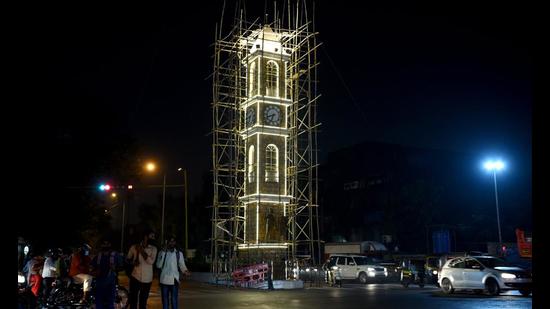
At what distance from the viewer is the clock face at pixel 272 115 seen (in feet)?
125

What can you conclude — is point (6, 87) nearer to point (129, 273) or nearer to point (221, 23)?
point (129, 273)

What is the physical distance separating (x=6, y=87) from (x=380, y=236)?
Result: 67451 millimetres

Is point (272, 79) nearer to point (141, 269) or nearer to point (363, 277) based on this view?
point (363, 277)

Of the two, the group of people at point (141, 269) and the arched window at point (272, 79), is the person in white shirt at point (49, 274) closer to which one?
the group of people at point (141, 269)

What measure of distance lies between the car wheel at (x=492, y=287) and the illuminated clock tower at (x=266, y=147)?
52.2 ft

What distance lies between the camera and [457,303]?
18953 millimetres

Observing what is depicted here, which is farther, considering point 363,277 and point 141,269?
point 363,277

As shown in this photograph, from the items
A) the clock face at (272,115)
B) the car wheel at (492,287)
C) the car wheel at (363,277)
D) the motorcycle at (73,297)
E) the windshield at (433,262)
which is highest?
the clock face at (272,115)

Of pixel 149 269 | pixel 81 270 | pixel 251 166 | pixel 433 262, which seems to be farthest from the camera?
pixel 251 166

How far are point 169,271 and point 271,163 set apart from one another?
25812mm

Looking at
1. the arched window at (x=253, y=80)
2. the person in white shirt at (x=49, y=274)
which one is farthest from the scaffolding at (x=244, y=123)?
the person in white shirt at (x=49, y=274)

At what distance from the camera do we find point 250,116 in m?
38.8

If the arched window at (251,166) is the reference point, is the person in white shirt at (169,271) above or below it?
below

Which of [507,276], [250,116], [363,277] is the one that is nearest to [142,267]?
[507,276]
